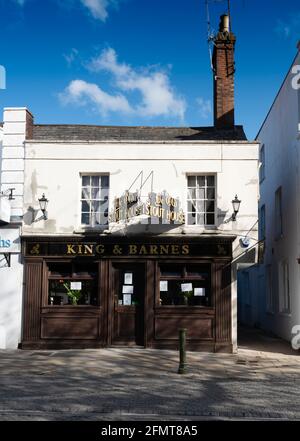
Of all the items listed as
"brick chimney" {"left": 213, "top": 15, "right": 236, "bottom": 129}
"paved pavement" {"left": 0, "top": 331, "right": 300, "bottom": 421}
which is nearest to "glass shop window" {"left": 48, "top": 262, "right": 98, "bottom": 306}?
"paved pavement" {"left": 0, "top": 331, "right": 300, "bottom": 421}

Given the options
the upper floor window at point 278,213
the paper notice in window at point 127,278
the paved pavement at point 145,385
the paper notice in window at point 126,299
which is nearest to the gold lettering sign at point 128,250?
the paper notice in window at point 127,278

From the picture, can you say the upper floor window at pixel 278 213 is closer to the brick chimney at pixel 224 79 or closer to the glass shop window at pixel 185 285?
the brick chimney at pixel 224 79

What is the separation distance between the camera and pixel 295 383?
35.3 ft

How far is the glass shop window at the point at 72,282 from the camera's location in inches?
618

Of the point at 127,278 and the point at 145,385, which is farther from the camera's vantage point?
the point at 127,278

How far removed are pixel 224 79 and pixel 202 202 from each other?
173 inches

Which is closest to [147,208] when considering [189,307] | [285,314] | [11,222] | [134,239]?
[134,239]

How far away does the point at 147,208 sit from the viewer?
601 inches

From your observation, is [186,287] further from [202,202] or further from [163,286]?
[202,202]

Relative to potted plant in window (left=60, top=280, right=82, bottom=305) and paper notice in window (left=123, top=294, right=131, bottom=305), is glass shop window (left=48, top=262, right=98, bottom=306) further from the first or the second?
paper notice in window (left=123, top=294, right=131, bottom=305)

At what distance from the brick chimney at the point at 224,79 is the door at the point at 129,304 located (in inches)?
222

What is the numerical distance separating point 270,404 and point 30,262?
29.4 ft
